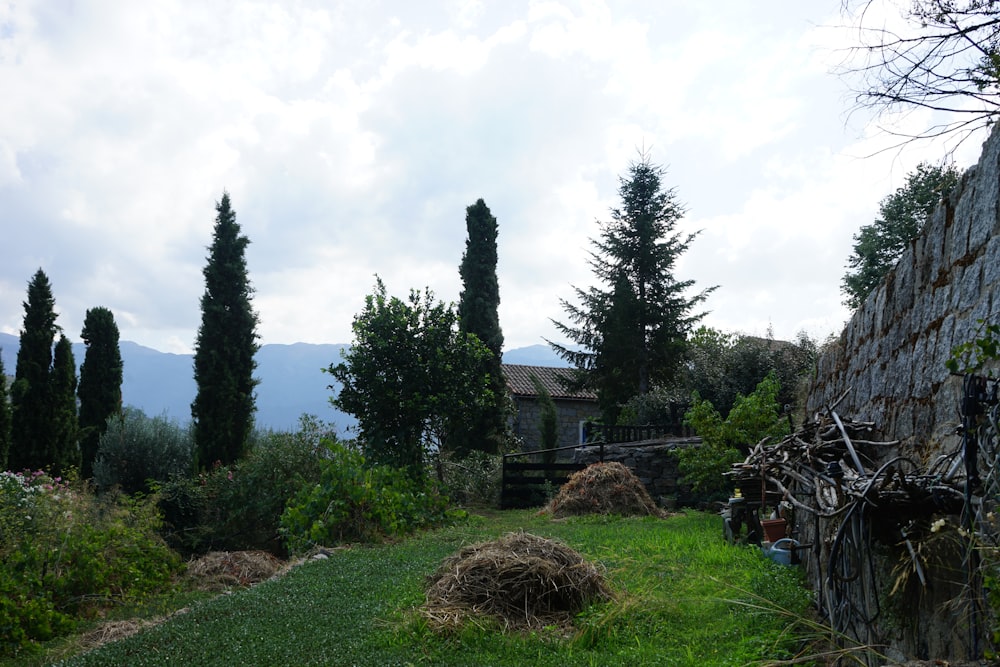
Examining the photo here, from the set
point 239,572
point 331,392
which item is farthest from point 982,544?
point 331,392

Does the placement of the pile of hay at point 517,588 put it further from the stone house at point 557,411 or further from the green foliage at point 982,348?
the stone house at point 557,411

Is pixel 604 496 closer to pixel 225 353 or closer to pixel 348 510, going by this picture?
pixel 348 510

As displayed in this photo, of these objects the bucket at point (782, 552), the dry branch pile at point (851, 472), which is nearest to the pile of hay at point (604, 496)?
the bucket at point (782, 552)

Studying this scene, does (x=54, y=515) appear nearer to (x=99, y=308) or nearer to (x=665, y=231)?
(x=99, y=308)

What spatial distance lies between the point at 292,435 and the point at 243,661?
9276 millimetres

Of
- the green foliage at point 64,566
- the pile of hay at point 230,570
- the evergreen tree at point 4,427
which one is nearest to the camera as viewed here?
the green foliage at point 64,566

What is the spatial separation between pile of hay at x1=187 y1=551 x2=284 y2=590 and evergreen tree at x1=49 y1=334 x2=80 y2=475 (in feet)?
37.7

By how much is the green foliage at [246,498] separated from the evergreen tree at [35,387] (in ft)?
20.4

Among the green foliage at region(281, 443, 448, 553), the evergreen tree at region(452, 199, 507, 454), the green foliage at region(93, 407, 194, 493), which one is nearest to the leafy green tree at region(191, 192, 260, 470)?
the green foliage at region(93, 407, 194, 493)

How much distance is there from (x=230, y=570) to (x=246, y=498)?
14.2ft

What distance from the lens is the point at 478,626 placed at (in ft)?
14.5

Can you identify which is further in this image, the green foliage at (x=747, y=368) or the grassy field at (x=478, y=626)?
the green foliage at (x=747, y=368)

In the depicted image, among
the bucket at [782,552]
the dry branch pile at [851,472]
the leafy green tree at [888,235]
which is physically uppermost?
the leafy green tree at [888,235]

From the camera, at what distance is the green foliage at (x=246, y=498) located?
37.0 feet
